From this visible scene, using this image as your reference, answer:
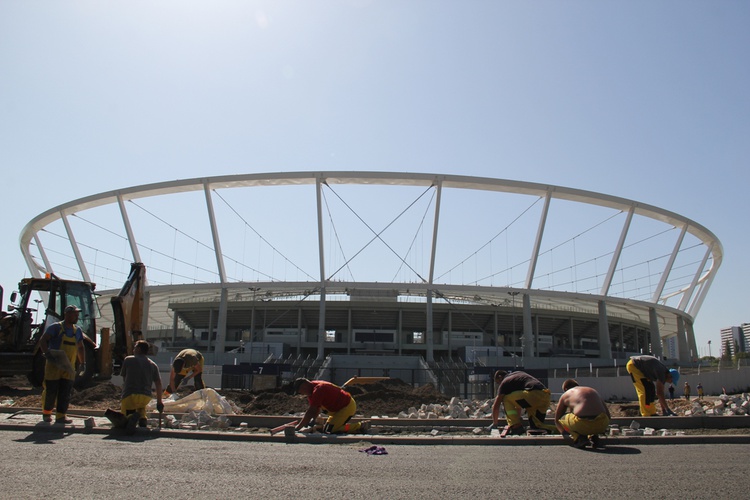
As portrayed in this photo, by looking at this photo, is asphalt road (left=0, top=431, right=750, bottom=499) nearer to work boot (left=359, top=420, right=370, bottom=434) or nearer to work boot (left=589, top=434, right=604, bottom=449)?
work boot (left=589, top=434, right=604, bottom=449)

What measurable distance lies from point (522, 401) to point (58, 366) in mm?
6671

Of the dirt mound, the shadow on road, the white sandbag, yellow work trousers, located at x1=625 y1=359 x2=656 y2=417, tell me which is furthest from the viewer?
the dirt mound

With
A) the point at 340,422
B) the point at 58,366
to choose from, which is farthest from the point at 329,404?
the point at 58,366

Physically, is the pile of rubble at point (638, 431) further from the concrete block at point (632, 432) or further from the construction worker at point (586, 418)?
the construction worker at point (586, 418)

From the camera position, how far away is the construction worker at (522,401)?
26.5 ft

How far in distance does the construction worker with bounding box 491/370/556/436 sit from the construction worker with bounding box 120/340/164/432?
4.74 meters

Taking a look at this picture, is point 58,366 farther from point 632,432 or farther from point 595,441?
point 632,432

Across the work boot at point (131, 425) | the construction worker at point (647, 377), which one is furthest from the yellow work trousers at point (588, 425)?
the work boot at point (131, 425)

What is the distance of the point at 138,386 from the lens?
793 centimetres

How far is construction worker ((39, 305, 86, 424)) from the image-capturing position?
839cm

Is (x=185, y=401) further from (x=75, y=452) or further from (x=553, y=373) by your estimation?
(x=553, y=373)

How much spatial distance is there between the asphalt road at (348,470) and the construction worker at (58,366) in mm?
1109

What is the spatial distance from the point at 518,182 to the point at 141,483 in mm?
33298

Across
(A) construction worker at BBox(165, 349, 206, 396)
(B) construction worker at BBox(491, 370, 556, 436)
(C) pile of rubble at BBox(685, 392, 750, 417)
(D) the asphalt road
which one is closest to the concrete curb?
(D) the asphalt road
